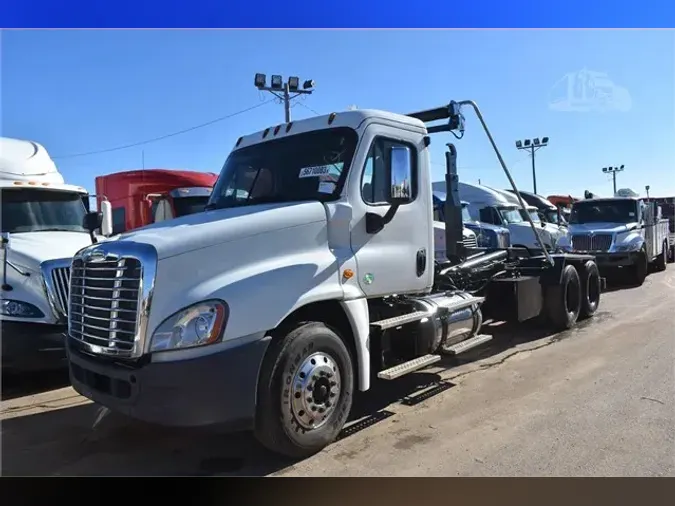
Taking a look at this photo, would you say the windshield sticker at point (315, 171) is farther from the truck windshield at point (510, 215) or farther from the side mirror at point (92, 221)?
the truck windshield at point (510, 215)

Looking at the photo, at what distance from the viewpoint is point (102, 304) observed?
3914 millimetres

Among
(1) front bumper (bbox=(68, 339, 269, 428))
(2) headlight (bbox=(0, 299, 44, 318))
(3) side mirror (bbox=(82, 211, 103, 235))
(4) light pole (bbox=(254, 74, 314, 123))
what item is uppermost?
(4) light pole (bbox=(254, 74, 314, 123))

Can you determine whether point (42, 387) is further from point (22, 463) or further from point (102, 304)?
point (102, 304)

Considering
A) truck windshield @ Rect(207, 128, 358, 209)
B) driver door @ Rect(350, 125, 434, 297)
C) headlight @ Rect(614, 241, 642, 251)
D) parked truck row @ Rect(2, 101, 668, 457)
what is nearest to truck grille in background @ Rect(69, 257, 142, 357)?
parked truck row @ Rect(2, 101, 668, 457)

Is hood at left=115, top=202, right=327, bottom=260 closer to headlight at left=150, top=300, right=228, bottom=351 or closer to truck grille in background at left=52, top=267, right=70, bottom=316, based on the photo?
headlight at left=150, top=300, right=228, bottom=351

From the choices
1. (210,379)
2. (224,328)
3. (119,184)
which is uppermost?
(119,184)

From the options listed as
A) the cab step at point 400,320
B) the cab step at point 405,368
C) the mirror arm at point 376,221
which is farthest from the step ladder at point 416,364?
the mirror arm at point 376,221

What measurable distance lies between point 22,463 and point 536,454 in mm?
3887

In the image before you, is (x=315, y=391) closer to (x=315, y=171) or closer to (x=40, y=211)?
(x=315, y=171)

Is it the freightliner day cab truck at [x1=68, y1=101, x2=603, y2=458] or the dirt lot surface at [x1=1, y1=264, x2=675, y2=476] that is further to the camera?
the dirt lot surface at [x1=1, y1=264, x2=675, y2=476]

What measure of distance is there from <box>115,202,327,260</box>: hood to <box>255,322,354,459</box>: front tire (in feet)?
2.59

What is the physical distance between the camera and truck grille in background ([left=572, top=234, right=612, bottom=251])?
1407 centimetres

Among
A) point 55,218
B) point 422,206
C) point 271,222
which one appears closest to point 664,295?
point 422,206

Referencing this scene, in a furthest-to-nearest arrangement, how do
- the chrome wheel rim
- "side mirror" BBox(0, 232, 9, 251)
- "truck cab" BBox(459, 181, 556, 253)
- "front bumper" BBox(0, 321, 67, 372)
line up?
"truck cab" BBox(459, 181, 556, 253) → "side mirror" BBox(0, 232, 9, 251) → "front bumper" BBox(0, 321, 67, 372) → the chrome wheel rim
